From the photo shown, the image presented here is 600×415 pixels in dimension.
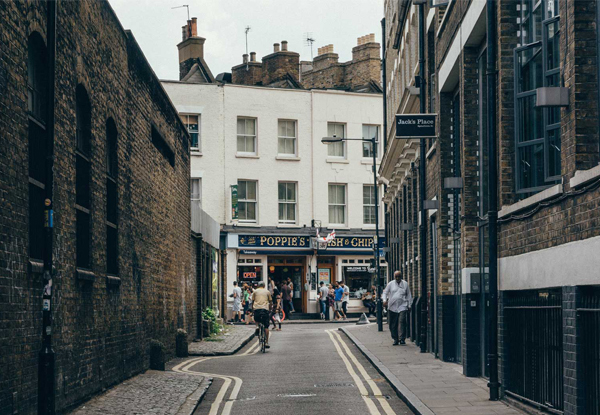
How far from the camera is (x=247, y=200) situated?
149ft

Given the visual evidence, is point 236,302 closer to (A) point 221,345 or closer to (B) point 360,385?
(A) point 221,345

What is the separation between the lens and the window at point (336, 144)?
155 feet

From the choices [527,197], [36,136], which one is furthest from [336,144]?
[36,136]

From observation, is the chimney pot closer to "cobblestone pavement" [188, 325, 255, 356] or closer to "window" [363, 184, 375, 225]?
"window" [363, 184, 375, 225]

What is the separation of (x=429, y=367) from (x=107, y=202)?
6.72 m

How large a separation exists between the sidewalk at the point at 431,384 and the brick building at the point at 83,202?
4.41 m

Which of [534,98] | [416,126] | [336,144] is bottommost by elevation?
[534,98]

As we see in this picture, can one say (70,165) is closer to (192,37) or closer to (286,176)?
(286,176)

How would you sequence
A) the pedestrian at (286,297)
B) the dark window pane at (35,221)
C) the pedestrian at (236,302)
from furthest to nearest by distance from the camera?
the pedestrian at (286,297), the pedestrian at (236,302), the dark window pane at (35,221)

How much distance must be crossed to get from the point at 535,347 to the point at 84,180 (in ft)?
21.4

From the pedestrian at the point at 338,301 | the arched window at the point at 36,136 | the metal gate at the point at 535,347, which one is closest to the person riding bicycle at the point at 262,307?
the metal gate at the point at 535,347

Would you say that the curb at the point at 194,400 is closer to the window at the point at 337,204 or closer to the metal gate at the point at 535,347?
the metal gate at the point at 535,347

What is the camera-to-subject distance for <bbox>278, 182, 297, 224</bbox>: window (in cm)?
4612

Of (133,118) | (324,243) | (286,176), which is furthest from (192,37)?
(133,118)
